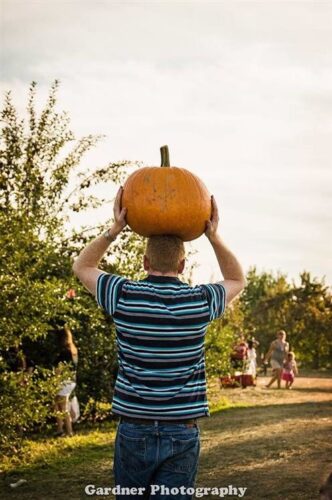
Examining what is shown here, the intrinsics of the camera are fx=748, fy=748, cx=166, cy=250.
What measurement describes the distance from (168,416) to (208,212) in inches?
48.8

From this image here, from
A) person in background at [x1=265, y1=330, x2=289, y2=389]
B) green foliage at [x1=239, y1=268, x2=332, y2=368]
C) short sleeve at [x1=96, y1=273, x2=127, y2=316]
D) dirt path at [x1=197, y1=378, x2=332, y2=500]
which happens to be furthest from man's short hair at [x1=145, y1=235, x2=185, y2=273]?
green foliage at [x1=239, y1=268, x2=332, y2=368]

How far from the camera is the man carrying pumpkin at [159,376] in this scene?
10.6ft

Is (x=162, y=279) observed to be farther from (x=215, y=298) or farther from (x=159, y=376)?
(x=159, y=376)

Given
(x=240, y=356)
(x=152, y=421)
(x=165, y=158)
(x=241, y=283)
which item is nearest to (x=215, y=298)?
(x=241, y=283)

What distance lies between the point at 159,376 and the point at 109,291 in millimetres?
457

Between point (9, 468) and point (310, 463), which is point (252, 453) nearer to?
point (310, 463)

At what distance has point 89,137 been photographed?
13141 millimetres

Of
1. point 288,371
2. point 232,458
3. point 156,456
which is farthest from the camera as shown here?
point 288,371

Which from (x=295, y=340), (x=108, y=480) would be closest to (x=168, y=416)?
(x=108, y=480)

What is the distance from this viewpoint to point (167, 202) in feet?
13.3

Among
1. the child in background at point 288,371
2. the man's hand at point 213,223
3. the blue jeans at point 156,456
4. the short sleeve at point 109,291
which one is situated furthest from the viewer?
the child in background at point 288,371

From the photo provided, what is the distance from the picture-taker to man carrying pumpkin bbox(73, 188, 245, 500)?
3.24 metres

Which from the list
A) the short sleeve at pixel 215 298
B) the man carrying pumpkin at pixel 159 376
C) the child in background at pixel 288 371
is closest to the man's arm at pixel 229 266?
the short sleeve at pixel 215 298

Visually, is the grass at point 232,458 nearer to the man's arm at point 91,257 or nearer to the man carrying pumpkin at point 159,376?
the man carrying pumpkin at point 159,376
